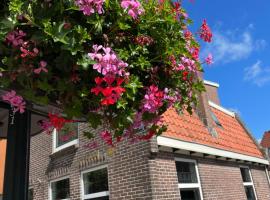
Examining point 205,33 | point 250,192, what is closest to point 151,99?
point 205,33

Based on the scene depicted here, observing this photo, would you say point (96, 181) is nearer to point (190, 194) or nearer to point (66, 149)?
point (66, 149)

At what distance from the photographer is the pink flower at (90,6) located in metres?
1.72

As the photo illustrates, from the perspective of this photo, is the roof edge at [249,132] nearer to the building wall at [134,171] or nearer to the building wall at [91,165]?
the building wall at [134,171]

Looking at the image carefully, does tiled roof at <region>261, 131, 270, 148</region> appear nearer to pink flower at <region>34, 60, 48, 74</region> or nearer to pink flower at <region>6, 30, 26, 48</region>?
pink flower at <region>34, 60, 48, 74</region>

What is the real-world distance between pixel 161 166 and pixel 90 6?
6.81 meters

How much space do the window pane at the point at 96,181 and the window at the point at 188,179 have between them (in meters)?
1.96

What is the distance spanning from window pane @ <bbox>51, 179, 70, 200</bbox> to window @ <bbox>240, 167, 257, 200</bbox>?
20.9 ft

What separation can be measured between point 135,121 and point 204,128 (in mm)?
9430

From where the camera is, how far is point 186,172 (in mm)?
9359

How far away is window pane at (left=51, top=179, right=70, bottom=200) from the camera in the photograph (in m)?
10.4

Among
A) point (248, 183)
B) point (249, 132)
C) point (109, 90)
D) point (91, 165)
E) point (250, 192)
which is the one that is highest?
point (249, 132)

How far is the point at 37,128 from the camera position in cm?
308

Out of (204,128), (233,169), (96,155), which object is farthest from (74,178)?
(233,169)

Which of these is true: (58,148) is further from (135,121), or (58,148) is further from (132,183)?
(135,121)
